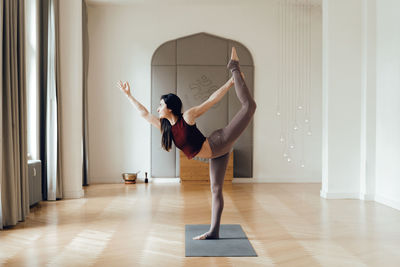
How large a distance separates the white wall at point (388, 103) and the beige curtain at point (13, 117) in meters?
4.58

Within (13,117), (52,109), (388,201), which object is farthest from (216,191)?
(52,109)

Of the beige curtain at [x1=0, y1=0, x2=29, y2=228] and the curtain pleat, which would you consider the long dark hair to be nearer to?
the beige curtain at [x1=0, y1=0, x2=29, y2=228]

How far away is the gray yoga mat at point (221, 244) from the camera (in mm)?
3250

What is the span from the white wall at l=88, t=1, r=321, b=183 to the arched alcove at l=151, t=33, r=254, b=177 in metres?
0.15

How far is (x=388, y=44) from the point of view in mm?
5547

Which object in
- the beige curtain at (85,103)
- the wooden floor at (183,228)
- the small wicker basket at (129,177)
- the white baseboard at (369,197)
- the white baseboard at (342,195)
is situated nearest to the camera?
the wooden floor at (183,228)

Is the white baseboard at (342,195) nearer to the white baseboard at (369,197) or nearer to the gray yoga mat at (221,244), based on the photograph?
the white baseboard at (369,197)

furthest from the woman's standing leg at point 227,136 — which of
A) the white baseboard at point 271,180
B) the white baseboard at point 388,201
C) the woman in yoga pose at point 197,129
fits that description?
the white baseboard at point 271,180

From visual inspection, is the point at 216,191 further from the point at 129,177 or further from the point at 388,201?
the point at 129,177

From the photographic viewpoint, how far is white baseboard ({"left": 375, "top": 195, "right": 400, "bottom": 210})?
5255mm

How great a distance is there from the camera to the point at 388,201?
547 centimetres

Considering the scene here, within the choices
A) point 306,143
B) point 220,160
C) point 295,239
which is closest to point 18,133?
point 220,160

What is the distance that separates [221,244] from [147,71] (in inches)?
199

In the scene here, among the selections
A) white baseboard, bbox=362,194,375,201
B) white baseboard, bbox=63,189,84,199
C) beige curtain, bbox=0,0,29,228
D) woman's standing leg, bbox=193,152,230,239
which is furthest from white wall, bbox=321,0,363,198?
beige curtain, bbox=0,0,29,228
